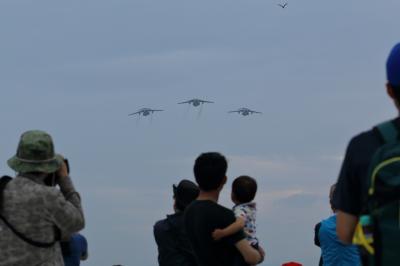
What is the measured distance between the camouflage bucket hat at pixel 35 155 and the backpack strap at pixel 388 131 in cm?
322

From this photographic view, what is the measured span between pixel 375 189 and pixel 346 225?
36 centimetres

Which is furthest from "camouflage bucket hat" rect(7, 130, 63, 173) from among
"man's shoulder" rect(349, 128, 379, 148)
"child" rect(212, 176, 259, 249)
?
"man's shoulder" rect(349, 128, 379, 148)

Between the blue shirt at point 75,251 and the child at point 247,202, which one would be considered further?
the blue shirt at point 75,251

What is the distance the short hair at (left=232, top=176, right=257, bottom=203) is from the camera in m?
7.58

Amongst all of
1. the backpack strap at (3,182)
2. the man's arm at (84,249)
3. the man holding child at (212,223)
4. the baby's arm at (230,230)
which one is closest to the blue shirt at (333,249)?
the man's arm at (84,249)

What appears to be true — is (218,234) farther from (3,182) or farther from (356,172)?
(356,172)

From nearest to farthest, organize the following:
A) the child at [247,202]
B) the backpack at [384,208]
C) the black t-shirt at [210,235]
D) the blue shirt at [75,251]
→ the backpack at [384,208] → the black t-shirt at [210,235] → the child at [247,202] → the blue shirt at [75,251]

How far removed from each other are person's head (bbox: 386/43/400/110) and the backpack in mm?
266

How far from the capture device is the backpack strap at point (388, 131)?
11.5 ft

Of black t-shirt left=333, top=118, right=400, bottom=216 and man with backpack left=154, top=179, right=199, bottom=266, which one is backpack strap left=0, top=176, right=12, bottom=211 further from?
black t-shirt left=333, top=118, right=400, bottom=216

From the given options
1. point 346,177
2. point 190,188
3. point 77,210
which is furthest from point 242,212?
point 346,177

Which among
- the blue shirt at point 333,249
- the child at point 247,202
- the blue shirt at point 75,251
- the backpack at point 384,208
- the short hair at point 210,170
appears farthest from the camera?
the blue shirt at point 333,249

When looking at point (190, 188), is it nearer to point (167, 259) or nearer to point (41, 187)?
point (167, 259)

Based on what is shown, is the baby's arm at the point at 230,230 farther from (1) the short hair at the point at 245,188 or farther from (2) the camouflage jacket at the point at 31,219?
(1) the short hair at the point at 245,188
